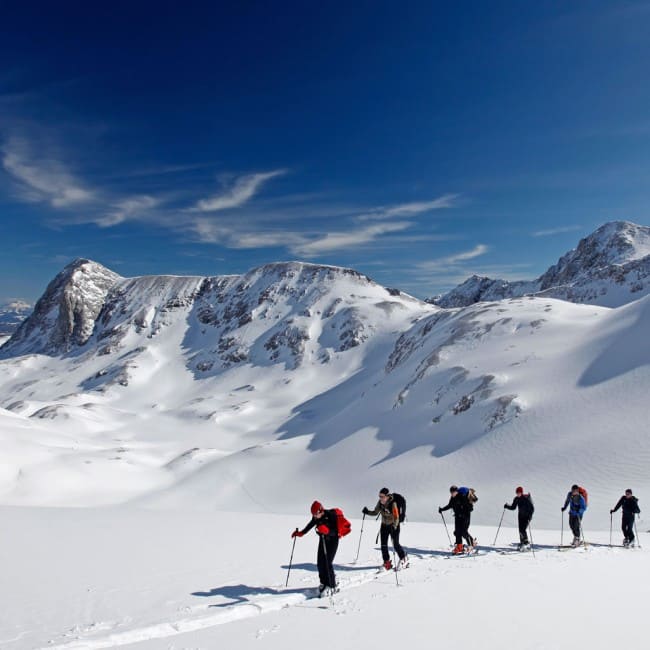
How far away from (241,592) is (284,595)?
1.05 meters

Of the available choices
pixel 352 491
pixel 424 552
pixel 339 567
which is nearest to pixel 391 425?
pixel 352 491

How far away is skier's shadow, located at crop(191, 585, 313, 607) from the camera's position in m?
10.4

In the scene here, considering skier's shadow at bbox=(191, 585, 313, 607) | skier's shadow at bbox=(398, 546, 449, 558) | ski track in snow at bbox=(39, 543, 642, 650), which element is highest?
ski track in snow at bbox=(39, 543, 642, 650)

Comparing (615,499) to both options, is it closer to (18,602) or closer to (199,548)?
(199,548)

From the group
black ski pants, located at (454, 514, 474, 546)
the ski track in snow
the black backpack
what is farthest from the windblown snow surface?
the black backpack

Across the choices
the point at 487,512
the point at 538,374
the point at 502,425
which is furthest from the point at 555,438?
the point at 538,374

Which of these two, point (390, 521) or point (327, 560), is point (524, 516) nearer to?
point (390, 521)

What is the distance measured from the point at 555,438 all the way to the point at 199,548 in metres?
29.6

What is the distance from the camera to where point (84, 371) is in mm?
160625

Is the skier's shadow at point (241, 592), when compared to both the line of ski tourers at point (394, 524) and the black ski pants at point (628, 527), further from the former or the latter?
the black ski pants at point (628, 527)

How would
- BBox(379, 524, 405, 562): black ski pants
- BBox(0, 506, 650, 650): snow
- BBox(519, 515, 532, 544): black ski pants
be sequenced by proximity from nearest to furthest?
BBox(0, 506, 650, 650): snow → BBox(379, 524, 405, 562): black ski pants → BBox(519, 515, 532, 544): black ski pants

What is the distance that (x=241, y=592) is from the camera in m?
10.9

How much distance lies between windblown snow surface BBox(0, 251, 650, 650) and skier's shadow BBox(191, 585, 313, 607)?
0.07 meters

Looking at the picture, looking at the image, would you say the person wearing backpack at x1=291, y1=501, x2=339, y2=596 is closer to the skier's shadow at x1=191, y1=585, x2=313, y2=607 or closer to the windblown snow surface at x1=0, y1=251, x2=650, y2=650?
the windblown snow surface at x1=0, y1=251, x2=650, y2=650
